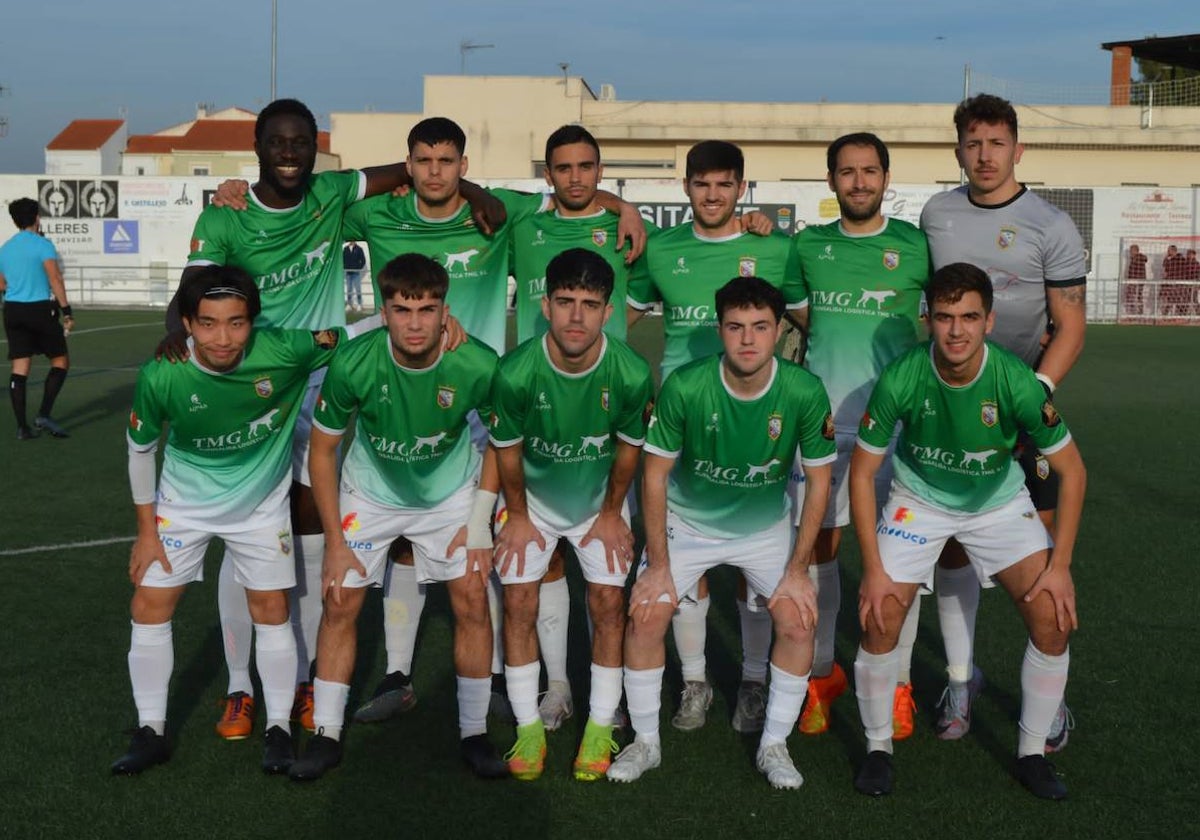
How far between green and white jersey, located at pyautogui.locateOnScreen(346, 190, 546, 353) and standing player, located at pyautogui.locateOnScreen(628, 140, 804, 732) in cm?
62

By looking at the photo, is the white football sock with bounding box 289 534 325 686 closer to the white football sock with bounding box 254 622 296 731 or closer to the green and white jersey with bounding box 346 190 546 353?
the white football sock with bounding box 254 622 296 731

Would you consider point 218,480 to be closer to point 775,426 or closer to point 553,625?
point 553,625

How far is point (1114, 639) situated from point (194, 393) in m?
4.35

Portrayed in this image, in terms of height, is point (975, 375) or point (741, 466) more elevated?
point (975, 375)

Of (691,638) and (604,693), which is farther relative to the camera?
(691,638)

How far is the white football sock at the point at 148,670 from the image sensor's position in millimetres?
4676

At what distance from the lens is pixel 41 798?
14.1ft

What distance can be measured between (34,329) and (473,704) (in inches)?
392

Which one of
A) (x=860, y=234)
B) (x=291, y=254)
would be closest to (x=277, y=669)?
(x=291, y=254)

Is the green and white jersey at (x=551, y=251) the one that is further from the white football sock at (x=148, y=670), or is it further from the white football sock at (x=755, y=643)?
the white football sock at (x=148, y=670)

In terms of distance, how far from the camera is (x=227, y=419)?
474 centimetres

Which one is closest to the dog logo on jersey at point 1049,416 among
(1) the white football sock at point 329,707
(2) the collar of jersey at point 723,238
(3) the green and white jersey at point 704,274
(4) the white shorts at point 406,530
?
(3) the green and white jersey at point 704,274

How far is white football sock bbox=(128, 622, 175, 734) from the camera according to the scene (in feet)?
15.3

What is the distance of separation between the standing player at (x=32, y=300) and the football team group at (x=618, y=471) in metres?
8.41
